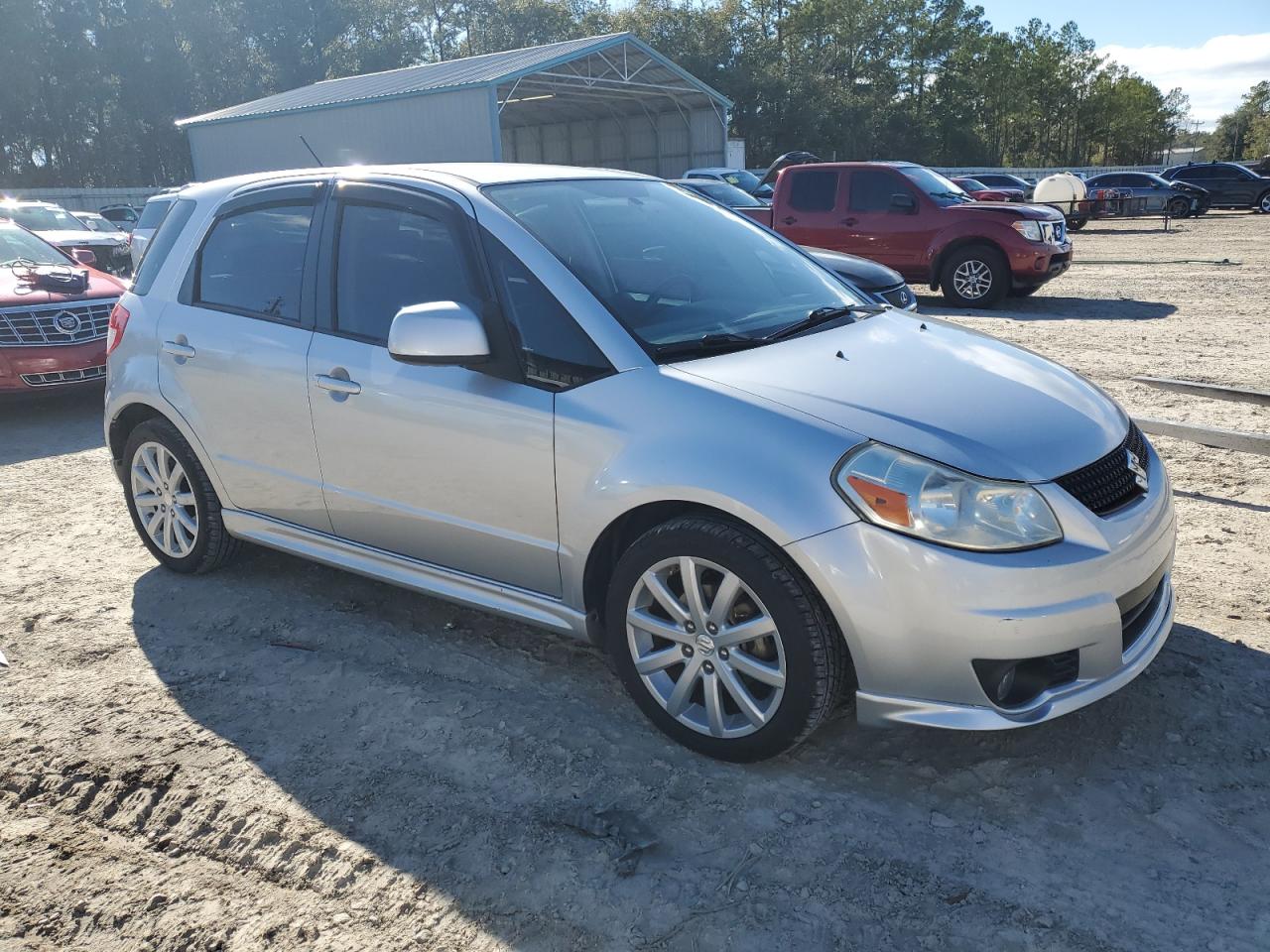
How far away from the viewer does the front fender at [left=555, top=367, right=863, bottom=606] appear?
273 cm

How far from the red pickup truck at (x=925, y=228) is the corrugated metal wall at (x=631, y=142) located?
24.9 meters

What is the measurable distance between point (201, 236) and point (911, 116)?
68.0m

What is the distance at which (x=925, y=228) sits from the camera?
1289 centimetres

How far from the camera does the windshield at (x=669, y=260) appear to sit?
11.1ft

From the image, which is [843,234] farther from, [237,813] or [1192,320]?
[237,813]

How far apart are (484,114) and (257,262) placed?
24875mm

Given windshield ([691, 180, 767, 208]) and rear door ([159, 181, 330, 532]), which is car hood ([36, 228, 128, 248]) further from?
rear door ([159, 181, 330, 532])

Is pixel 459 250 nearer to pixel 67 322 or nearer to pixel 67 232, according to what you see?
pixel 67 322

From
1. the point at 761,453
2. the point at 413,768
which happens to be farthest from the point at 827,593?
the point at 413,768

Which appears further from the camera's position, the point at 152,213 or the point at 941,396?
the point at 152,213

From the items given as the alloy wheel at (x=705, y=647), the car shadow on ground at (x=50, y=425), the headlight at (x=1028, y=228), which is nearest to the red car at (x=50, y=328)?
the car shadow on ground at (x=50, y=425)

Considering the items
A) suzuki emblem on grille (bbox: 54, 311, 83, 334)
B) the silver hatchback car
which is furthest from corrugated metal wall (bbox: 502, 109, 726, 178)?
the silver hatchback car

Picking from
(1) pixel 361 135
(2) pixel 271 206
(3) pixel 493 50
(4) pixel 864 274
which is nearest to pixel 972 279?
(4) pixel 864 274

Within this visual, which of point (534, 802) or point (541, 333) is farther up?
point (541, 333)
